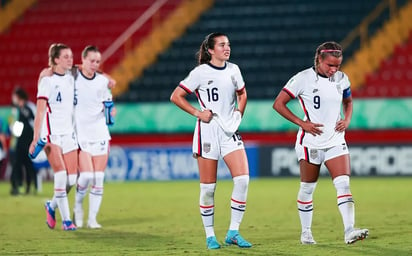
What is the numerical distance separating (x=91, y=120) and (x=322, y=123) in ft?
12.2

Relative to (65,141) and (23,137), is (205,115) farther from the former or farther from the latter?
(23,137)

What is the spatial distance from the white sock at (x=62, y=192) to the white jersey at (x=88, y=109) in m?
0.54

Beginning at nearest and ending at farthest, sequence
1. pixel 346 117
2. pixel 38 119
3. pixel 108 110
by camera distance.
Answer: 1. pixel 346 117
2. pixel 38 119
3. pixel 108 110

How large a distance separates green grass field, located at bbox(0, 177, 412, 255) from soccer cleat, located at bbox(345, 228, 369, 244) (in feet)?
0.29

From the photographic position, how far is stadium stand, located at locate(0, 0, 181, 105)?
29.8 m

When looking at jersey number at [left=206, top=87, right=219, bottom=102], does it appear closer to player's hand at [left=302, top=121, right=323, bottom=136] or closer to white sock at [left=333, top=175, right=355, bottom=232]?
player's hand at [left=302, top=121, right=323, bottom=136]

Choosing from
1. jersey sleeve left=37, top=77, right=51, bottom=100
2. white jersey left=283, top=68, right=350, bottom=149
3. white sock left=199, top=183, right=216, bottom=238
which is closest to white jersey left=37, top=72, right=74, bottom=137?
jersey sleeve left=37, top=77, right=51, bottom=100

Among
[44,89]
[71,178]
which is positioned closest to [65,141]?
[71,178]

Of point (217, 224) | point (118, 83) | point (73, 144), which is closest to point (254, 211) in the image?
point (217, 224)

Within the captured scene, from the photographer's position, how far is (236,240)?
368 inches

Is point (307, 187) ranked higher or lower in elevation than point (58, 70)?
lower

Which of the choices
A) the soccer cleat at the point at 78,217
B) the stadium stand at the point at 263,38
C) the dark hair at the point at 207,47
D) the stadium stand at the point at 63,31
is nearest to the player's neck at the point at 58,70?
the soccer cleat at the point at 78,217

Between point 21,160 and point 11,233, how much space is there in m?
7.92

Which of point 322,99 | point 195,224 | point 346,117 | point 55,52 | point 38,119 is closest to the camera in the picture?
point 322,99
